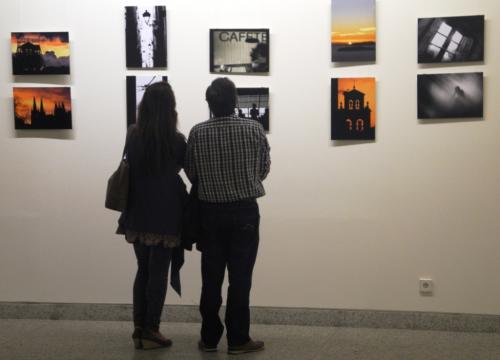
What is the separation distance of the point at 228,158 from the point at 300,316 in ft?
4.26

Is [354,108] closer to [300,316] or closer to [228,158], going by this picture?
[228,158]

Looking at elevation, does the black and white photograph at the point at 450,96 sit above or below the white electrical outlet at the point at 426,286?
above

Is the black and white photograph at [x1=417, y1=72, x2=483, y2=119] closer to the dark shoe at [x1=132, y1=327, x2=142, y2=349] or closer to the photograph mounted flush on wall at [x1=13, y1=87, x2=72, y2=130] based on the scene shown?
the dark shoe at [x1=132, y1=327, x2=142, y2=349]

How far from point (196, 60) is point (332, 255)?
4.94 ft

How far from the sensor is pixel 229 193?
3508 mm

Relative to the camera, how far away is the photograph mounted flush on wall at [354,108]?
4.15 meters

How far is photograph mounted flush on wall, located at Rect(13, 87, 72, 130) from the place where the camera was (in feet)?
14.3

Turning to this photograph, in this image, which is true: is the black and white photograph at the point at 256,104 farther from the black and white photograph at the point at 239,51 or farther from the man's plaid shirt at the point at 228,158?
the man's plaid shirt at the point at 228,158

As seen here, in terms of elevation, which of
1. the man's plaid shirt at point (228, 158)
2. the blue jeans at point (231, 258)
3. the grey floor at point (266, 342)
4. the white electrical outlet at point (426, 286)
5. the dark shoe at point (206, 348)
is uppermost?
the man's plaid shirt at point (228, 158)

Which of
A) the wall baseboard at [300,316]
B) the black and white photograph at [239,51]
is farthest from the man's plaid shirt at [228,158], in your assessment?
the wall baseboard at [300,316]

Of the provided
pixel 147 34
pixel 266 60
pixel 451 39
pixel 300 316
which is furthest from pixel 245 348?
pixel 451 39

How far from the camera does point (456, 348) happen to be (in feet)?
12.4

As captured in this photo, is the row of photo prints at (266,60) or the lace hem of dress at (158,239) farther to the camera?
the row of photo prints at (266,60)

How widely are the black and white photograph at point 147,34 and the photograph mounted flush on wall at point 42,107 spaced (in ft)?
1.69
